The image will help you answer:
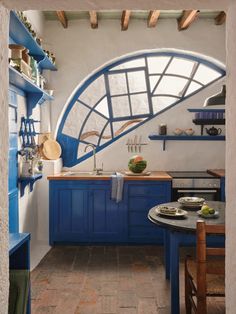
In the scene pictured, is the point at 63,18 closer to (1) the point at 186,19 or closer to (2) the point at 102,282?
(1) the point at 186,19

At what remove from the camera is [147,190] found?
4602 millimetres

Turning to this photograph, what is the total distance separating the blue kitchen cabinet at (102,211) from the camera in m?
4.61

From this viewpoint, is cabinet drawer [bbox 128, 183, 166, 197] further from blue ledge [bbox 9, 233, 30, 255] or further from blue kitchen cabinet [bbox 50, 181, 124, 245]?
blue ledge [bbox 9, 233, 30, 255]

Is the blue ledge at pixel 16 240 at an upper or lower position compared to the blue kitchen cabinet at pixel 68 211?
upper

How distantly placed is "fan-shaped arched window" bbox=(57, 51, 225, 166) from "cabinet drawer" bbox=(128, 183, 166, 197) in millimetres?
1015

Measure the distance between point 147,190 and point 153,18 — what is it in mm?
2317

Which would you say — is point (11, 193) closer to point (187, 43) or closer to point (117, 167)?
point (117, 167)

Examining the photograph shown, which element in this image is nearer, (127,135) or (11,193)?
(11,193)

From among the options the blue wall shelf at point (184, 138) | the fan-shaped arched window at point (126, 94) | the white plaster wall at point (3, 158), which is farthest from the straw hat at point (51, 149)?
the white plaster wall at point (3, 158)

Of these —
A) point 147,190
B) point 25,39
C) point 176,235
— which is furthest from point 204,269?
point 25,39

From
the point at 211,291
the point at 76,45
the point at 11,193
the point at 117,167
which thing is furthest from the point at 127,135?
the point at 211,291

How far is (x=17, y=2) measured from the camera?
1118mm

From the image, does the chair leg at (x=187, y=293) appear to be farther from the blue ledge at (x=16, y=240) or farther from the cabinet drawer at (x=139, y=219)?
the cabinet drawer at (x=139, y=219)

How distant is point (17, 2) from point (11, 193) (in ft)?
8.74
